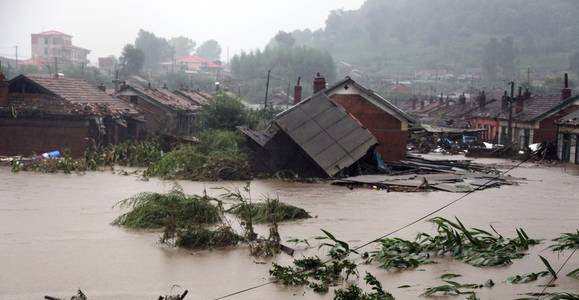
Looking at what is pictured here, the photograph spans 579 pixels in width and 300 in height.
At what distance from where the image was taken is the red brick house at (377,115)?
3303cm

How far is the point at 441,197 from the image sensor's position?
23812mm

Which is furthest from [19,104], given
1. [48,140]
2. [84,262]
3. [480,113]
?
[480,113]

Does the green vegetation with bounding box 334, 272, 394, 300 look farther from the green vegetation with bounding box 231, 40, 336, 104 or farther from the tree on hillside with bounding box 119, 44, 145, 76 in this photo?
the tree on hillside with bounding box 119, 44, 145, 76

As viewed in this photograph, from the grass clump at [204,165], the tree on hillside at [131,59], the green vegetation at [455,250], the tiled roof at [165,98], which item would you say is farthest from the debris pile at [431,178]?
the tree on hillside at [131,59]

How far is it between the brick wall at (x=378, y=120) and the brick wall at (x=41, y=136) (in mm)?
11704

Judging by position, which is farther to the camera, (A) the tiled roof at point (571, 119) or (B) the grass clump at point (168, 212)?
(A) the tiled roof at point (571, 119)

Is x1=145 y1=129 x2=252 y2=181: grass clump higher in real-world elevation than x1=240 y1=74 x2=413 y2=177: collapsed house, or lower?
lower

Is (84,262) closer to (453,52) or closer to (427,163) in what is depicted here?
(427,163)

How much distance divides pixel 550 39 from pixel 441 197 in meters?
182

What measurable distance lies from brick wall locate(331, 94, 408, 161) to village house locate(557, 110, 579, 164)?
1148 cm

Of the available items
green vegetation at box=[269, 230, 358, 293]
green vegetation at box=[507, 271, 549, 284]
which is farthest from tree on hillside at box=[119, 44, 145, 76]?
green vegetation at box=[507, 271, 549, 284]

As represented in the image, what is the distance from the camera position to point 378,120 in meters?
33.1

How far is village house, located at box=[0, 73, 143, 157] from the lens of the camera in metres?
33.2

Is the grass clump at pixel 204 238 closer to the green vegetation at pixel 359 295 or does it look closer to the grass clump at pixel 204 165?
the green vegetation at pixel 359 295
